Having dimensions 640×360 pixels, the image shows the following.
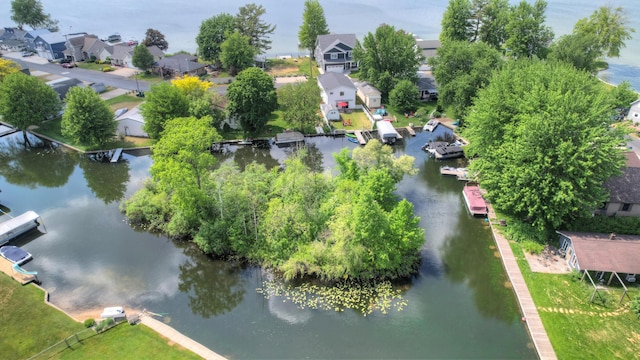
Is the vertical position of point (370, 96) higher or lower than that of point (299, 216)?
higher

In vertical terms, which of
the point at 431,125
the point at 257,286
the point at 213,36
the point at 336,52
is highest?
the point at 213,36

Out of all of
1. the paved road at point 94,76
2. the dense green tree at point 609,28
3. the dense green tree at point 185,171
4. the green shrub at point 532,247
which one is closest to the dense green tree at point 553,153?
the green shrub at point 532,247

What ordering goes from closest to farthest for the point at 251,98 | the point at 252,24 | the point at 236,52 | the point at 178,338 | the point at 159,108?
the point at 178,338
the point at 159,108
the point at 251,98
the point at 236,52
the point at 252,24

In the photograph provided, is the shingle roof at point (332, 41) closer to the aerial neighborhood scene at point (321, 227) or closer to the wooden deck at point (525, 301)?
the aerial neighborhood scene at point (321, 227)

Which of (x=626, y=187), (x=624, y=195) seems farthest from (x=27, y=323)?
(x=626, y=187)

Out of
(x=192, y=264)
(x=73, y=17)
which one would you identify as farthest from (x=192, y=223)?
(x=73, y=17)

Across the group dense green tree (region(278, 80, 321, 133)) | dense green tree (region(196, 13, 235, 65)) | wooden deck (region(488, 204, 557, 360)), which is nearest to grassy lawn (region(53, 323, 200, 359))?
wooden deck (region(488, 204, 557, 360))

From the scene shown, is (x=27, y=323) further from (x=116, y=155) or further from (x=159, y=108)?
(x=159, y=108)
